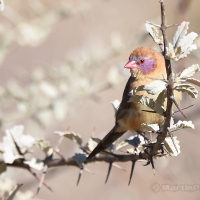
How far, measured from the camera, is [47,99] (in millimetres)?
4062

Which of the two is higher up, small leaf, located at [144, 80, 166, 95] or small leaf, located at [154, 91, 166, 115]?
small leaf, located at [154, 91, 166, 115]

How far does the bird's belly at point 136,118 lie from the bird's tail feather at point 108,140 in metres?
0.07

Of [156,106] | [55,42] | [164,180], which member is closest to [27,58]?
[55,42]

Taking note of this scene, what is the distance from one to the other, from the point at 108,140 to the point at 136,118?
16.1 inches

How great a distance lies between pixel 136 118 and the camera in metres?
3.52

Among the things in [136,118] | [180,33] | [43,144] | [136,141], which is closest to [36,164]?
[43,144]

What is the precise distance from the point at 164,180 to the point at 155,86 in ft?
7.49

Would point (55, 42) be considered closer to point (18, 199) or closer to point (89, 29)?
point (89, 29)

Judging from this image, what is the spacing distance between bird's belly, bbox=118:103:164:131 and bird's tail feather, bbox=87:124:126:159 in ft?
0.23

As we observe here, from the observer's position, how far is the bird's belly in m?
3.43

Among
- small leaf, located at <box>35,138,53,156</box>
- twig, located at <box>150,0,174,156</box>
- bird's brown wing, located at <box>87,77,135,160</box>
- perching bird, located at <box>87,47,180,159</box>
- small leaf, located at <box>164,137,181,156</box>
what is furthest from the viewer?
perching bird, located at <box>87,47,180,159</box>

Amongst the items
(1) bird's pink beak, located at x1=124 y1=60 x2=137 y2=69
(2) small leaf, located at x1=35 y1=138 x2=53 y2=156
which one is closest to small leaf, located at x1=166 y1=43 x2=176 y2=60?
(2) small leaf, located at x1=35 y1=138 x2=53 y2=156

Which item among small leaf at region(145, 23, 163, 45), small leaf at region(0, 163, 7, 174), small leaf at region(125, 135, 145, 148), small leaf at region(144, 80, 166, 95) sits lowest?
small leaf at region(0, 163, 7, 174)

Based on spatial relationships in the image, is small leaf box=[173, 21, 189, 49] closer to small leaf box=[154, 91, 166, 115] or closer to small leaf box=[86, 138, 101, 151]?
small leaf box=[154, 91, 166, 115]
